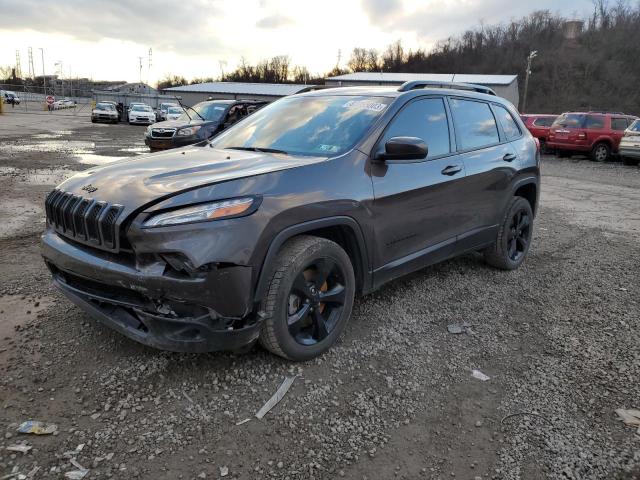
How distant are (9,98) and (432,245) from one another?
211 feet

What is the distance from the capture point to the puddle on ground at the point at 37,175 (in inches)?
368

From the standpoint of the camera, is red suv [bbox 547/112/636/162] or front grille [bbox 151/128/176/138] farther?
red suv [bbox 547/112/636/162]

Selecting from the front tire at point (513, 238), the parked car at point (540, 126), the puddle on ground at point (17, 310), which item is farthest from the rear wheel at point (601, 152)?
the puddle on ground at point (17, 310)

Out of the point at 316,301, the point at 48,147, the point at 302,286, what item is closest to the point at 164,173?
the point at 302,286

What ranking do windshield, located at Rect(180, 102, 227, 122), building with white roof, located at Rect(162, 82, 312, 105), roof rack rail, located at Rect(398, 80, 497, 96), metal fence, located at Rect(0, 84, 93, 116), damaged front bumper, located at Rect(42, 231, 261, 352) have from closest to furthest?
damaged front bumper, located at Rect(42, 231, 261, 352) < roof rack rail, located at Rect(398, 80, 497, 96) < windshield, located at Rect(180, 102, 227, 122) < building with white roof, located at Rect(162, 82, 312, 105) < metal fence, located at Rect(0, 84, 93, 116)

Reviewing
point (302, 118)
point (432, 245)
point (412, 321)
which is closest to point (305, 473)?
point (412, 321)

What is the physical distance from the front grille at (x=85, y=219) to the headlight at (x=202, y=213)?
24cm

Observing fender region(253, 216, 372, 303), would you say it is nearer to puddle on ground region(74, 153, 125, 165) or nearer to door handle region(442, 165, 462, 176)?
door handle region(442, 165, 462, 176)

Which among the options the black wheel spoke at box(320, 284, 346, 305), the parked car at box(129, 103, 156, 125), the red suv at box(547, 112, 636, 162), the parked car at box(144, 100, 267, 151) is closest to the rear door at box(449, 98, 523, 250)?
the black wheel spoke at box(320, 284, 346, 305)

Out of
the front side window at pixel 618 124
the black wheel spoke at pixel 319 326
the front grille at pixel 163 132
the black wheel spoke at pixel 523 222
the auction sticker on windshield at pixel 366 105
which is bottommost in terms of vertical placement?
the black wheel spoke at pixel 319 326

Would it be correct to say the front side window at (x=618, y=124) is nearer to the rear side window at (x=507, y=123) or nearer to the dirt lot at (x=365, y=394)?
the rear side window at (x=507, y=123)

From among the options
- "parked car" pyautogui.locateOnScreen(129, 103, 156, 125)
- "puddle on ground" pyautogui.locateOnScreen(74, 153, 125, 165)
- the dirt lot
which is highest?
"parked car" pyautogui.locateOnScreen(129, 103, 156, 125)

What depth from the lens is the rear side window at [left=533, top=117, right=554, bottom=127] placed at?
2223 centimetres

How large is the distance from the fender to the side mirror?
540 mm
